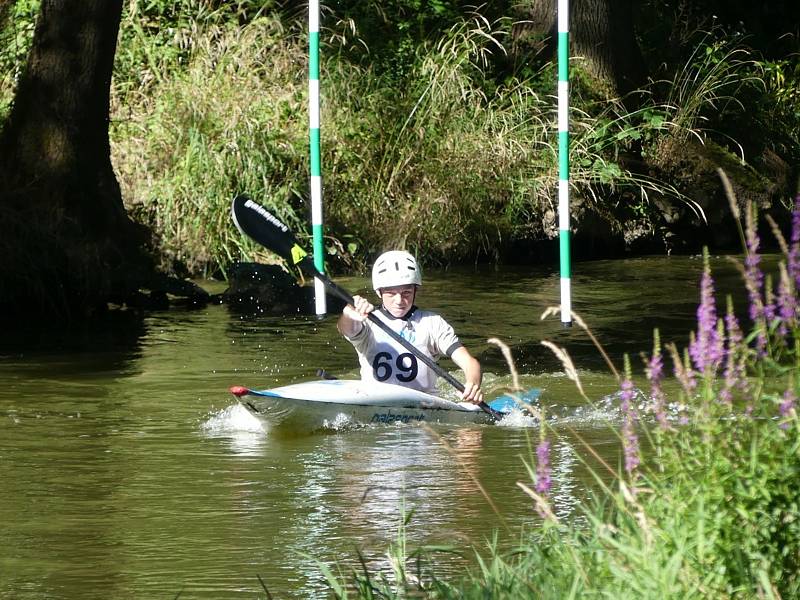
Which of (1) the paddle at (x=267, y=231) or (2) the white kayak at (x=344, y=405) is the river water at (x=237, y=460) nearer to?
(2) the white kayak at (x=344, y=405)

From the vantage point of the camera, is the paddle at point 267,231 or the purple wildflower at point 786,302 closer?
the purple wildflower at point 786,302

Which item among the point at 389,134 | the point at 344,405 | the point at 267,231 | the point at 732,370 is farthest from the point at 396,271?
the point at 389,134

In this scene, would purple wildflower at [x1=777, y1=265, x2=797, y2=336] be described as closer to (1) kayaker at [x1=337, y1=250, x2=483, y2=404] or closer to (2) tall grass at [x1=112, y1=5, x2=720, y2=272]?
(1) kayaker at [x1=337, y1=250, x2=483, y2=404]

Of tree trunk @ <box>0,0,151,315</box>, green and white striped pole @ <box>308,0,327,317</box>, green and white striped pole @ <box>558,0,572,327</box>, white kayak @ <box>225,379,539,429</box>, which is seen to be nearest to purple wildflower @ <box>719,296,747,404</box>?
white kayak @ <box>225,379,539,429</box>

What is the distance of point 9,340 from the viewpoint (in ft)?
36.6

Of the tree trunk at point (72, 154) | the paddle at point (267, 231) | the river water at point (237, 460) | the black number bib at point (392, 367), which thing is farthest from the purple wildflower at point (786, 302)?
the tree trunk at point (72, 154)

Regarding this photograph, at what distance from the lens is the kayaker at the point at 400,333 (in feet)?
26.9

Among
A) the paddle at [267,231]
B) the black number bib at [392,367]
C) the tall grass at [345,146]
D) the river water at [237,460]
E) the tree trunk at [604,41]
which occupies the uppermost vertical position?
the tree trunk at [604,41]

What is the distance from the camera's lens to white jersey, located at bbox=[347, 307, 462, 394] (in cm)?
843

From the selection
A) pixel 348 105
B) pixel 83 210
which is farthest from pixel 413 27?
pixel 83 210

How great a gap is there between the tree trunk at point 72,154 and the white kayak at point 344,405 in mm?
4881

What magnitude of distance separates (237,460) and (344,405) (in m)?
0.83

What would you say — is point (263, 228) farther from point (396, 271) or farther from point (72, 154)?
point (72, 154)

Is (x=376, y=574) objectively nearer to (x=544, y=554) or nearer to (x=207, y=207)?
(x=544, y=554)
